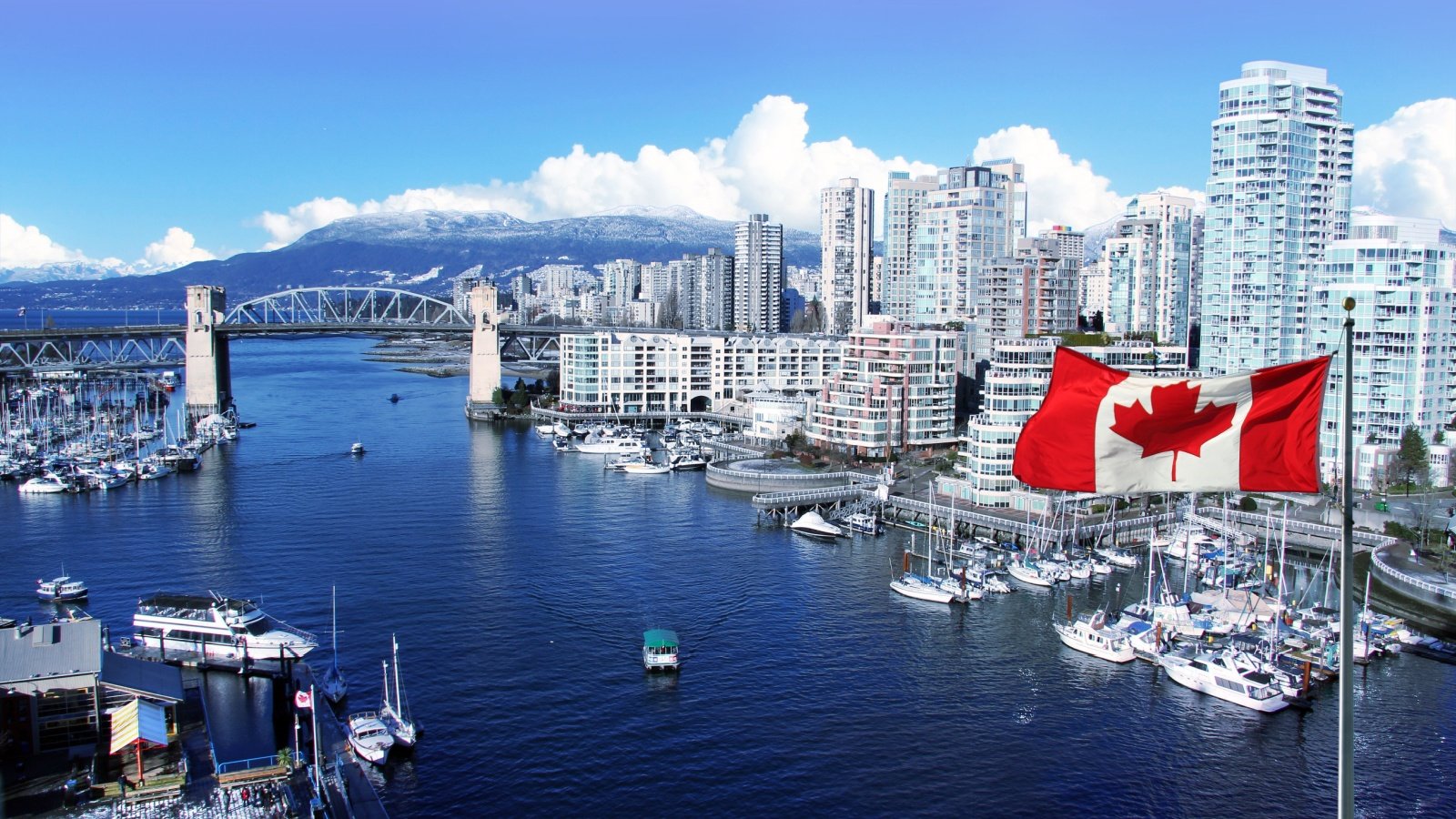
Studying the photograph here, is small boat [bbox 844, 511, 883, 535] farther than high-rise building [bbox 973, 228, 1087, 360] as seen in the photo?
No

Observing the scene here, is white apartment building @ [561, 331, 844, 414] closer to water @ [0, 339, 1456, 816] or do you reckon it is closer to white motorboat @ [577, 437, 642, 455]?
white motorboat @ [577, 437, 642, 455]

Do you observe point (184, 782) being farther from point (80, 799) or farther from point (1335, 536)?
point (1335, 536)

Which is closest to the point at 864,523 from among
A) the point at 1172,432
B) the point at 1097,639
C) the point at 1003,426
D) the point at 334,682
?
the point at 1003,426

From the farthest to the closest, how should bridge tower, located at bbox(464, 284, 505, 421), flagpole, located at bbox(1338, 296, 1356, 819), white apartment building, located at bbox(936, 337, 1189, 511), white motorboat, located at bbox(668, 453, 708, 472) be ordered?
bridge tower, located at bbox(464, 284, 505, 421) → white motorboat, located at bbox(668, 453, 708, 472) → white apartment building, located at bbox(936, 337, 1189, 511) → flagpole, located at bbox(1338, 296, 1356, 819)

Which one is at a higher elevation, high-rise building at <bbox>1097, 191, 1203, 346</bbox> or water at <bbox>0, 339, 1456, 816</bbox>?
high-rise building at <bbox>1097, 191, 1203, 346</bbox>

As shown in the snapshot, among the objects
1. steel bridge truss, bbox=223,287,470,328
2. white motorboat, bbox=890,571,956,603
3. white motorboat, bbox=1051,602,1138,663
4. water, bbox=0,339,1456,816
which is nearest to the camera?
water, bbox=0,339,1456,816

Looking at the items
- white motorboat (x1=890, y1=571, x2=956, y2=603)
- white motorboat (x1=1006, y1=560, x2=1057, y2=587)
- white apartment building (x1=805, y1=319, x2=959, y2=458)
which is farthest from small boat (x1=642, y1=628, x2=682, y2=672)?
white apartment building (x1=805, y1=319, x2=959, y2=458)

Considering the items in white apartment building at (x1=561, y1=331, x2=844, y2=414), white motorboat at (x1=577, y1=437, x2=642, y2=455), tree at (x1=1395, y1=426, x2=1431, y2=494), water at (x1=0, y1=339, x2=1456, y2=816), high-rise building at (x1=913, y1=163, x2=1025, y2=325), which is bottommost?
water at (x1=0, y1=339, x2=1456, y2=816)
